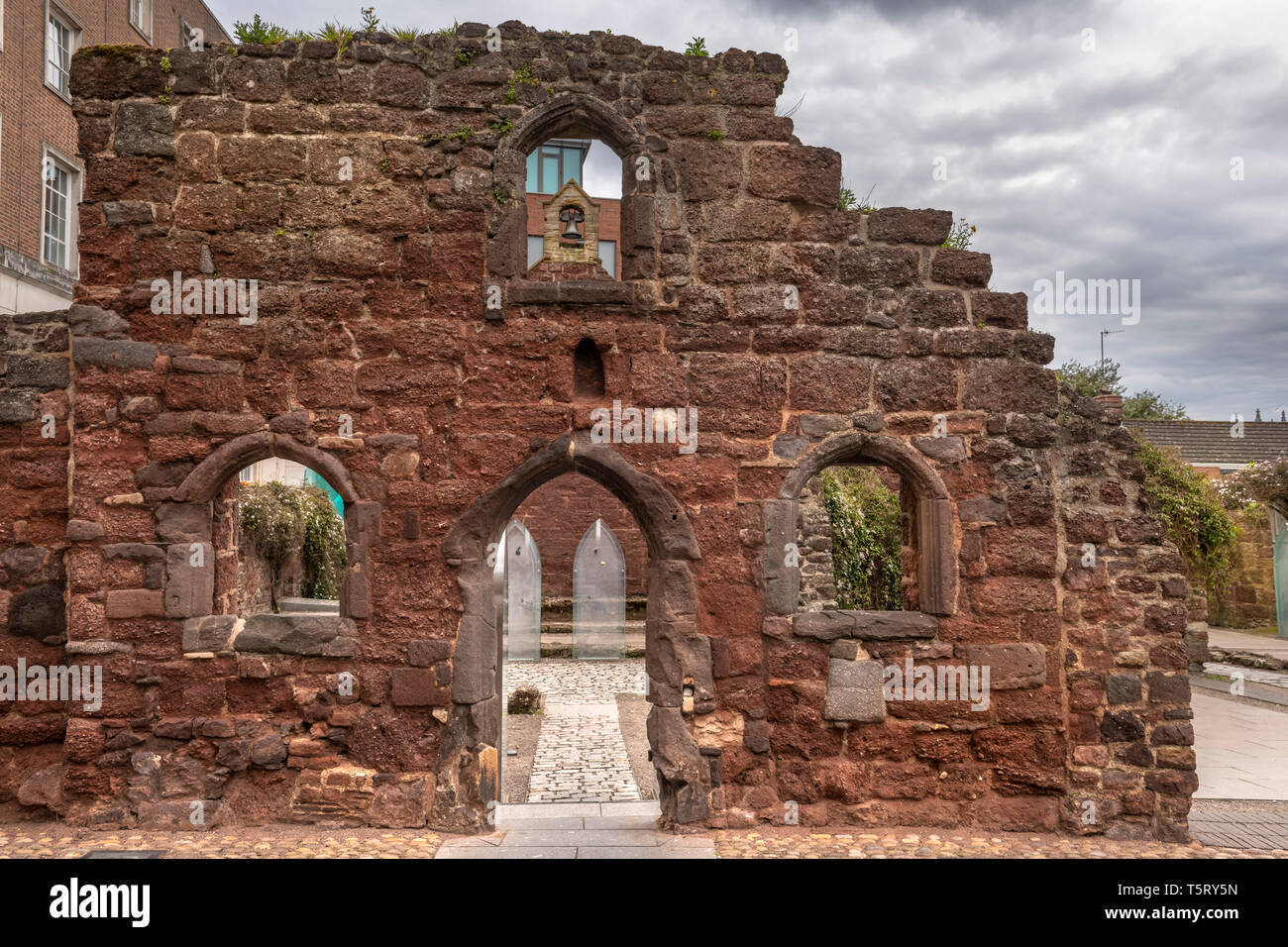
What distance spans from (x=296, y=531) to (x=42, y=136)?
935cm

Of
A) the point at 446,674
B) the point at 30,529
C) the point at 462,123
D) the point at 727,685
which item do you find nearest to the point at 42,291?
the point at 30,529

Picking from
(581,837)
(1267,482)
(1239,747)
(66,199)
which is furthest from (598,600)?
(66,199)

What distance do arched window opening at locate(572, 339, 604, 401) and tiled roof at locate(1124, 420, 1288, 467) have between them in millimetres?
31830

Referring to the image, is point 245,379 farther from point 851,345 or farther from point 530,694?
point 530,694

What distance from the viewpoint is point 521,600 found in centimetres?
1571

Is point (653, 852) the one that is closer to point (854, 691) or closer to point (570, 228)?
point (854, 691)

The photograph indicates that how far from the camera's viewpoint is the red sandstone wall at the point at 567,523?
768 inches

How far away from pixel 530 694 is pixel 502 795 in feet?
12.7

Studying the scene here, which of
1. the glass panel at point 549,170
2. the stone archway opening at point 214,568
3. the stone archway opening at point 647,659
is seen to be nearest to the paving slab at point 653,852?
the stone archway opening at point 647,659

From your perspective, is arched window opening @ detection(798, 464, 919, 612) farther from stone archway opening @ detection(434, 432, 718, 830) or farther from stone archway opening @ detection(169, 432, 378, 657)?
stone archway opening @ detection(169, 432, 378, 657)

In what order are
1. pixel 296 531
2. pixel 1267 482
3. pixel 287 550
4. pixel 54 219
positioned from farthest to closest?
pixel 54 219
pixel 1267 482
pixel 296 531
pixel 287 550

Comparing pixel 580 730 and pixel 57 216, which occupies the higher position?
pixel 57 216

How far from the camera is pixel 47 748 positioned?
605 cm

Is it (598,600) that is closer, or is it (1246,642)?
(598,600)
